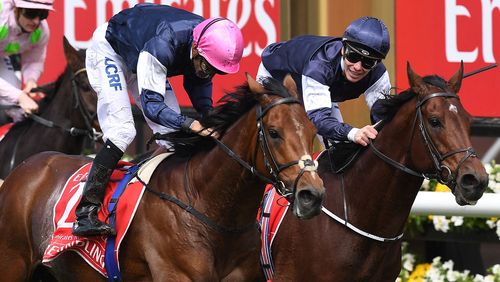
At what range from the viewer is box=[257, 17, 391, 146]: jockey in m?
6.09

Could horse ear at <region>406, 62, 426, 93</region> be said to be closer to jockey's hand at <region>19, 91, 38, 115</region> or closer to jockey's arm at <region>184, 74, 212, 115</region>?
jockey's arm at <region>184, 74, 212, 115</region>

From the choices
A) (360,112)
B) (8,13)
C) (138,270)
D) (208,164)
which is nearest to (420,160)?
(208,164)

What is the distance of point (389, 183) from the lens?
5918mm

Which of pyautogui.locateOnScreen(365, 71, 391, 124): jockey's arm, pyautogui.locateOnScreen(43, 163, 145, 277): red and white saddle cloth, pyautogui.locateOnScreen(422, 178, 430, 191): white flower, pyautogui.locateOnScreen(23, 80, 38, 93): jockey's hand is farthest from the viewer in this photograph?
pyautogui.locateOnScreen(23, 80, 38, 93): jockey's hand

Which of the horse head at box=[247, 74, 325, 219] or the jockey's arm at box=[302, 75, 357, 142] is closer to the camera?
the horse head at box=[247, 74, 325, 219]

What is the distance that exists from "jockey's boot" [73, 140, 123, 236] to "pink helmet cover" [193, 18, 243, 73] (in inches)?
25.9

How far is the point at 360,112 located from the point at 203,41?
2.31 m

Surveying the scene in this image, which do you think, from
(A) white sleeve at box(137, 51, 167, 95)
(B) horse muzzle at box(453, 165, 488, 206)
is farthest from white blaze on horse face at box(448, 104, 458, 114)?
(A) white sleeve at box(137, 51, 167, 95)

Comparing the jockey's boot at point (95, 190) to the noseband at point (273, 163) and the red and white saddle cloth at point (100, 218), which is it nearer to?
the red and white saddle cloth at point (100, 218)

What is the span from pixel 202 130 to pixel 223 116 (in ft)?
0.37

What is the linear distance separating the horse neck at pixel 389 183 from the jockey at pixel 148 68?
0.80m

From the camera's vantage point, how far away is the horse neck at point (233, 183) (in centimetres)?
548

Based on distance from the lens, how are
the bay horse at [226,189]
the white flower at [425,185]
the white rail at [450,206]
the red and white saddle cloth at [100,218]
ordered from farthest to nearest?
the white flower at [425,185] < the white rail at [450,206] < the red and white saddle cloth at [100,218] < the bay horse at [226,189]

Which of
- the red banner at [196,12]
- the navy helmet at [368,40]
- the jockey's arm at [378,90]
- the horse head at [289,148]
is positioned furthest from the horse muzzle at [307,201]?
the red banner at [196,12]
